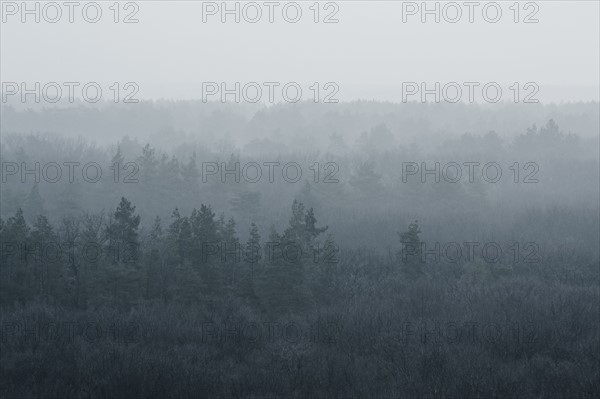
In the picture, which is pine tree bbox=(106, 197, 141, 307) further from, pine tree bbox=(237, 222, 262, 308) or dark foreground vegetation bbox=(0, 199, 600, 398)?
pine tree bbox=(237, 222, 262, 308)

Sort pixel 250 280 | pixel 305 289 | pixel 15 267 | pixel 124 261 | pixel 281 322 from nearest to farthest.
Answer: pixel 281 322 → pixel 15 267 → pixel 124 261 → pixel 305 289 → pixel 250 280

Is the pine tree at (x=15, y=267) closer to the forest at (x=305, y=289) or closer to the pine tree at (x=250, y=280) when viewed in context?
the forest at (x=305, y=289)

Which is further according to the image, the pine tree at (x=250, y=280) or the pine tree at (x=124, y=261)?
the pine tree at (x=250, y=280)

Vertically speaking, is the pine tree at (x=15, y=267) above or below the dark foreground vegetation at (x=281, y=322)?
above

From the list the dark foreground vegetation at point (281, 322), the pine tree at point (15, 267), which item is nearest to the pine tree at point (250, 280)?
the dark foreground vegetation at point (281, 322)

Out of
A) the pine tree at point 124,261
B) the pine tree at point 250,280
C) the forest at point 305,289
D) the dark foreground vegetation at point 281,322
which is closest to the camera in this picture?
the dark foreground vegetation at point 281,322

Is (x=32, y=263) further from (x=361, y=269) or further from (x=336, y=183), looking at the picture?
(x=336, y=183)

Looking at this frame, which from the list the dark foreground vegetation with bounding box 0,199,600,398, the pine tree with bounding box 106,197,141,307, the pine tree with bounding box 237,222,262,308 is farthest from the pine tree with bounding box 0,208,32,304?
the pine tree with bounding box 237,222,262,308

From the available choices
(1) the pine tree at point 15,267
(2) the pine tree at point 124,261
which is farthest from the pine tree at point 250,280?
(1) the pine tree at point 15,267

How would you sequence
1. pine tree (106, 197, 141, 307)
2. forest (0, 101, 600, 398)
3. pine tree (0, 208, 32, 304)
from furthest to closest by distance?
A: pine tree (106, 197, 141, 307), pine tree (0, 208, 32, 304), forest (0, 101, 600, 398)

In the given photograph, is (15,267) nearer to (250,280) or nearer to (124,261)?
(124,261)

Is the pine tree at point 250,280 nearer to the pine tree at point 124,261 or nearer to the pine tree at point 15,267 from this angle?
the pine tree at point 124,261

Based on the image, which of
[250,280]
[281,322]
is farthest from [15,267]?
[281,322]

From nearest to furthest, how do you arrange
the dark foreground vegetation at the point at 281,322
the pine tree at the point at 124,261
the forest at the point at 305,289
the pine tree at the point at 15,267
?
the dark foreground vegetation at the point at 281,322, the forest at the point at 305,289, the pine tree at the point at 15,267, the pine tree at the point at 124,261
